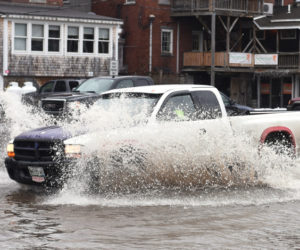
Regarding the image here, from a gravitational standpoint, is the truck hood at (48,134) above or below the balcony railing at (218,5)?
below

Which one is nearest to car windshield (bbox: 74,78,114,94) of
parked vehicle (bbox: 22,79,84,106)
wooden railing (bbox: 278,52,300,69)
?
parked vehicle (bbox: 22,79,84,106)

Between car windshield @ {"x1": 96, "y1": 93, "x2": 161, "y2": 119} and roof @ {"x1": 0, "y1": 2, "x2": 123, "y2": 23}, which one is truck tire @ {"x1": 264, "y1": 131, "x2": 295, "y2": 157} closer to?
car windshield @ {"x1": 96, "y1": 93, "x2": 161, "y2": 119}

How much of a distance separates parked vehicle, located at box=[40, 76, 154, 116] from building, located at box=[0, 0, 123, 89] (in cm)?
1598

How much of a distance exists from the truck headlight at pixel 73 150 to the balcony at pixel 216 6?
1341 inches

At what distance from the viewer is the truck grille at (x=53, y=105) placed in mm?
22734

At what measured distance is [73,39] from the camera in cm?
4197

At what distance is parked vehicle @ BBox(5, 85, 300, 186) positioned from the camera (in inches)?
454

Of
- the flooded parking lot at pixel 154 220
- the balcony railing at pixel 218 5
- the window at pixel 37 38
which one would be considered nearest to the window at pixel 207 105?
the flooded parking lot at pixel 154 220

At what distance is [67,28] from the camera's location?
41.7 metres

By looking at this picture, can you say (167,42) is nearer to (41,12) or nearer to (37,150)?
(41,12)

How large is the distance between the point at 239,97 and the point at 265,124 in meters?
35.0

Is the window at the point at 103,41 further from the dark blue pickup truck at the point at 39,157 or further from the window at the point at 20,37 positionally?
the dark blue pickup truck at the point at 39,157

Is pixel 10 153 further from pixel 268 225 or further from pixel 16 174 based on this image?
pixel 268 225

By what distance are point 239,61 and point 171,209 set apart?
36517mm
